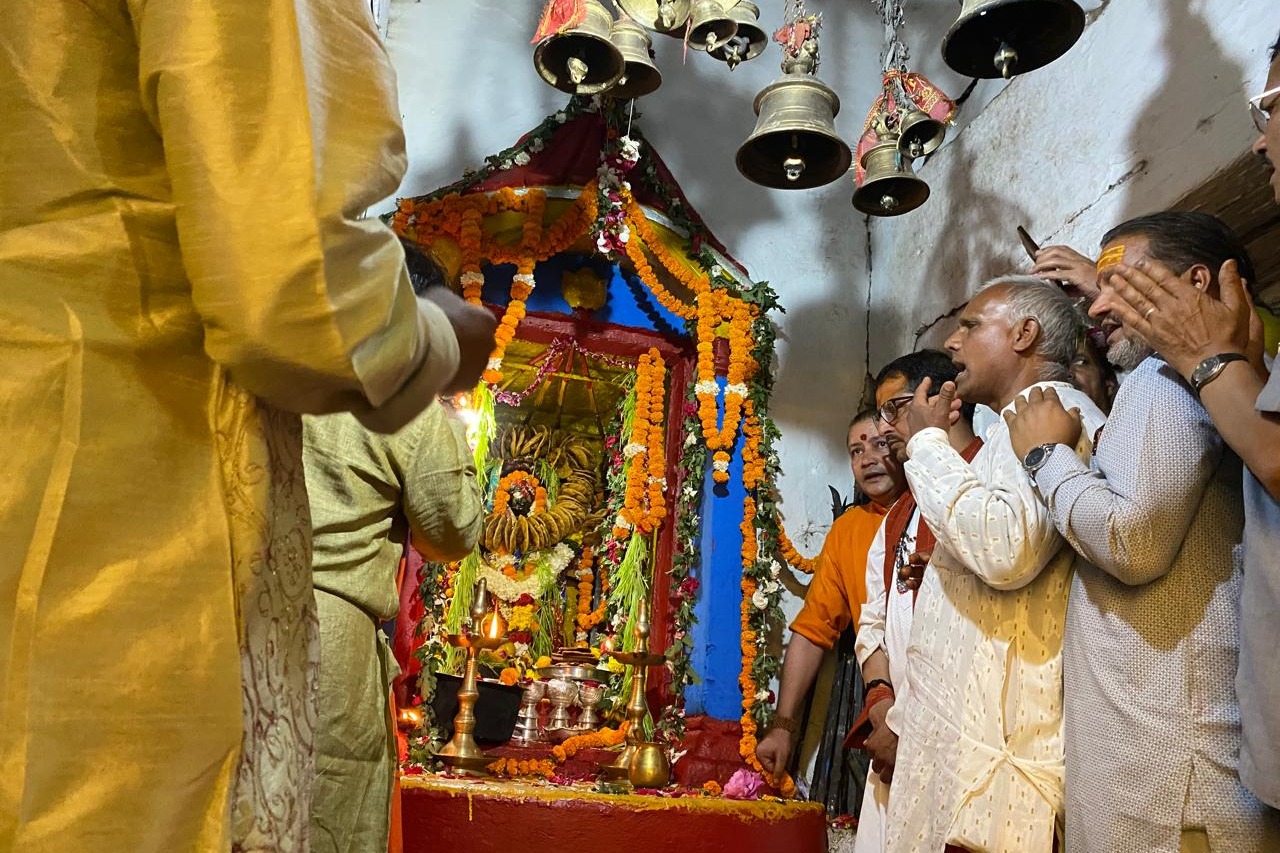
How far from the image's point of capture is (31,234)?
2.78 feet

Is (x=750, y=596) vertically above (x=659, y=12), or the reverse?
(x=659, y=12)

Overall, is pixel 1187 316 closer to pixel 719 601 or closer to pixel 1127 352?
pixel 1127 352

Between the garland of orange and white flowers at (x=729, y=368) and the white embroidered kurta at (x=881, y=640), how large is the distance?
113 centimetres

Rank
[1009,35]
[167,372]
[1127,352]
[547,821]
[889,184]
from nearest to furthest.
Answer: [167,372] < [1127,352] < [547,821] < [1009,35] < [889,184]

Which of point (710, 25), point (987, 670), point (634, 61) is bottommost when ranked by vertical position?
point (987, 670)

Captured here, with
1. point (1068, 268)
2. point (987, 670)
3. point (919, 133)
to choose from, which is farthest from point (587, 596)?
point (987, 670)

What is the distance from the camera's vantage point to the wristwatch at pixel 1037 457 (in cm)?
204

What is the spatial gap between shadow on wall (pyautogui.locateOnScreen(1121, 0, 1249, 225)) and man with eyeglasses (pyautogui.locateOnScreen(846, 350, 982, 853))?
2.65 ft

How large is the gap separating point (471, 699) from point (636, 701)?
2.13 ft

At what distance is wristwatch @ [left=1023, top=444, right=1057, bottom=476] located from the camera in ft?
6.69

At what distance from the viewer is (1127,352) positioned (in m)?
2.30

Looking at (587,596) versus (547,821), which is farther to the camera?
(587,596)

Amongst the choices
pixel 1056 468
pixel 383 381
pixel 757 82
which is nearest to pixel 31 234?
pixel 383 381

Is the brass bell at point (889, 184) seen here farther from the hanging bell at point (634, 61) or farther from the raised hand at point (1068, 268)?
the raised hand at point (1068, 268)
